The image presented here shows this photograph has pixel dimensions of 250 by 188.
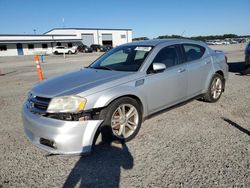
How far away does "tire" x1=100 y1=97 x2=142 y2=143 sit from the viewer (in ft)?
10.2

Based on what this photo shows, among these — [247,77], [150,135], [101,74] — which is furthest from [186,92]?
[247,77]

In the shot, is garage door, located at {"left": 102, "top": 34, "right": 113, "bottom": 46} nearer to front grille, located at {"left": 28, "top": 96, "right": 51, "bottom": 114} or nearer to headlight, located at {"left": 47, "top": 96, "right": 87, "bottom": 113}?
front grille, located at {"left": 28, "top": 96, "right": 51, "bottom": 114}

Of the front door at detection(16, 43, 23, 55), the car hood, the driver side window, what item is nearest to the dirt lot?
the car hood

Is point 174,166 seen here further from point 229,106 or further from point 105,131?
point 229,106

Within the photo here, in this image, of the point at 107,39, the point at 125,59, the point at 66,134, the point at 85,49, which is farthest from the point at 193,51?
the point at 107,39

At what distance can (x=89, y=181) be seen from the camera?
8.53ft

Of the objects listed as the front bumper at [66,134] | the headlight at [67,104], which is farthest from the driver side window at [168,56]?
the front bumper at [66,134]

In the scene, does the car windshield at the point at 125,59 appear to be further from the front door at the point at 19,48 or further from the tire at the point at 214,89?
the front door at the point at 19,48

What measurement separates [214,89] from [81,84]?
3468mm

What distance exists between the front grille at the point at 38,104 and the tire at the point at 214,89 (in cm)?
363

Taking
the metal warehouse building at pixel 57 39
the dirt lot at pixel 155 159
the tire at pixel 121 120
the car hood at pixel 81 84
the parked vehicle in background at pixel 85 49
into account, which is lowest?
the dirt lot at pixel 155 159

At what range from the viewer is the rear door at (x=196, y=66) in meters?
4.46

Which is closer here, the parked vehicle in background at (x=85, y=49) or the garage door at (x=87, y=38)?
the parked vehicle in background at (x=85, y=49)

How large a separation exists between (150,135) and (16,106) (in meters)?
3.95
